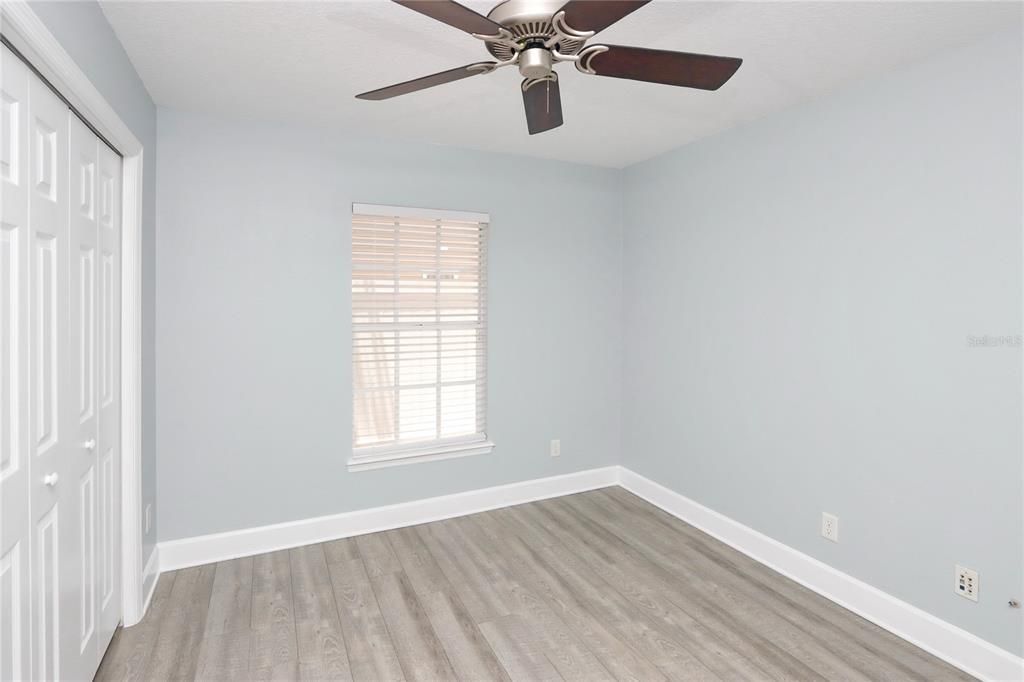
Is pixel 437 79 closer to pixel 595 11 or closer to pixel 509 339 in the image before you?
pixel 595 11

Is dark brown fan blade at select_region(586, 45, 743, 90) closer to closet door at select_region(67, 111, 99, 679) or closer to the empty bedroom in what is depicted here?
the empty bedroom

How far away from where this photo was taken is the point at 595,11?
4.37 feet

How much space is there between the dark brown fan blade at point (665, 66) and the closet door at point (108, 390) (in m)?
1.88

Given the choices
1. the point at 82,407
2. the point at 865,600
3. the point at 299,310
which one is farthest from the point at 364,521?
the point at 865,600

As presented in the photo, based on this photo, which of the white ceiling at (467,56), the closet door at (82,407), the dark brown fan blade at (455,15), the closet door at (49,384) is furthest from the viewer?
the white ceiling at (467,56)

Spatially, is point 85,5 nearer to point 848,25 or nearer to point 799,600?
point 848,25

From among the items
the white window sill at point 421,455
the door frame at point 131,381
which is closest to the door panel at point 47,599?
the door frame at point 131,381

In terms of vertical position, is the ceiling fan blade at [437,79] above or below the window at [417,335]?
above

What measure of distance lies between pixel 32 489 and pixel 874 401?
10.3ft

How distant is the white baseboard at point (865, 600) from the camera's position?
2104 mm

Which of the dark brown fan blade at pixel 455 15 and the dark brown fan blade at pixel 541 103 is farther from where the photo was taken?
the dark brown fan blade at pixel 541 103

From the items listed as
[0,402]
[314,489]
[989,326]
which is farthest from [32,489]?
[989,326]

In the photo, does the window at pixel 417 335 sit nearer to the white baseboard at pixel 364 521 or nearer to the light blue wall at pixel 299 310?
the light blue wall at pixel 299 310

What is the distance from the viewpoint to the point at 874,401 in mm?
2500
